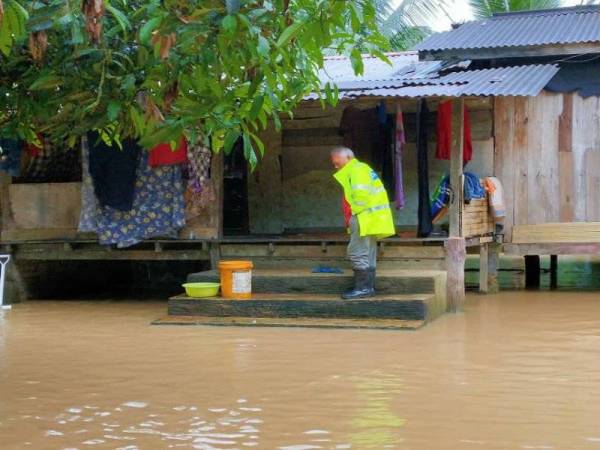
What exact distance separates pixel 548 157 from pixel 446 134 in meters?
1.52

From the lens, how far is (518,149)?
490 inches

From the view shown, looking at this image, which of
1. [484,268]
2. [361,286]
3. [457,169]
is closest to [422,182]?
[457,169]

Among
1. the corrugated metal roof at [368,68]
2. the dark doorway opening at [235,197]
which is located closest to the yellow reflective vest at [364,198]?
the corrugated metal roof at [368,68]

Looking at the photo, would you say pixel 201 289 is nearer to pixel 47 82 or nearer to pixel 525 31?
pixel 47 82

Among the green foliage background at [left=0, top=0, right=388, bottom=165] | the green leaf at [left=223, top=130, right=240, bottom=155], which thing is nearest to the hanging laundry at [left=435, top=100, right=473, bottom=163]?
the green foliage background at [left=0, top=0, right=388, bottom=165]

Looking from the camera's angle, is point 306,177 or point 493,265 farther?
point 306,177

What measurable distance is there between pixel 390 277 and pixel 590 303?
284 centimetres

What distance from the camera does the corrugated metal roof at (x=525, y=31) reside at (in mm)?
12852

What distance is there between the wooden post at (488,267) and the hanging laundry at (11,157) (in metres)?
5.99

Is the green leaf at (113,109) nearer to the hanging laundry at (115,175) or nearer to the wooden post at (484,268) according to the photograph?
the hanging laundry at (115,175)

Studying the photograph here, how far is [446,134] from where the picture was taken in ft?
38.9

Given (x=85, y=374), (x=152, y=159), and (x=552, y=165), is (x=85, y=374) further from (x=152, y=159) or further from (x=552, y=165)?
(x=552, y=165)

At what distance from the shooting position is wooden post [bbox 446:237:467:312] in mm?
10602

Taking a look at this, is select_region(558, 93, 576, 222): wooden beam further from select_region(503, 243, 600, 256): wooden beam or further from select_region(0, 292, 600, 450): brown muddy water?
select_region(0, 292, 600, 450): brown muddy water
